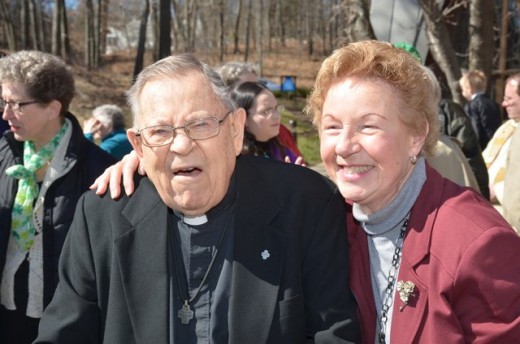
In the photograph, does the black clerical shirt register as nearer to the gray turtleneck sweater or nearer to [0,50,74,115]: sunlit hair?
the gray turtleneck sweater

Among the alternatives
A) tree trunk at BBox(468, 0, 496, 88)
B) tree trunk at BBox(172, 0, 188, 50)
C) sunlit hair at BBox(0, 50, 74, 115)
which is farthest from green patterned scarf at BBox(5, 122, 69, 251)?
tree trunk at BBox(172, 0, 188, 50)

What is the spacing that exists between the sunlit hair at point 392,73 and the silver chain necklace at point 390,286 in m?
0.37

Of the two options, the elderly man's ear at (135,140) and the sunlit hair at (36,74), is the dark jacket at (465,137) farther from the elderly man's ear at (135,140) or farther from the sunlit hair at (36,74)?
the elderly man's ear at (135,140)

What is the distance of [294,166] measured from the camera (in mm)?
2232

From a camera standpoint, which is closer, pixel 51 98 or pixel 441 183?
pixel 441 183

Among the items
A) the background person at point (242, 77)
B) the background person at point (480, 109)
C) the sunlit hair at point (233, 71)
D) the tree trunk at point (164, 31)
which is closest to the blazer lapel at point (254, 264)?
the background person at point (242, 77)

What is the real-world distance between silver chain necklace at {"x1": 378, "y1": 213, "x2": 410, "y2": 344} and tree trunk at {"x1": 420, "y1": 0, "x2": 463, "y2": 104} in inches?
307

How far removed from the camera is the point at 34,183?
124 inches

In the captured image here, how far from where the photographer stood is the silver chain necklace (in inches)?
80.7

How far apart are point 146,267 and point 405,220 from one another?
0.89 meters

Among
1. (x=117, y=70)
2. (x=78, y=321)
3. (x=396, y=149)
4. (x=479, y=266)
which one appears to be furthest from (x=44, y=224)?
(x=117, y=70)

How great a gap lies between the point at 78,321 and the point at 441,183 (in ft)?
4.33

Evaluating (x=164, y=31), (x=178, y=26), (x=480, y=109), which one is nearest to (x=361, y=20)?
(x=480, y=109)

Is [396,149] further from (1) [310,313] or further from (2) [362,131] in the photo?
(1) [310,313]
